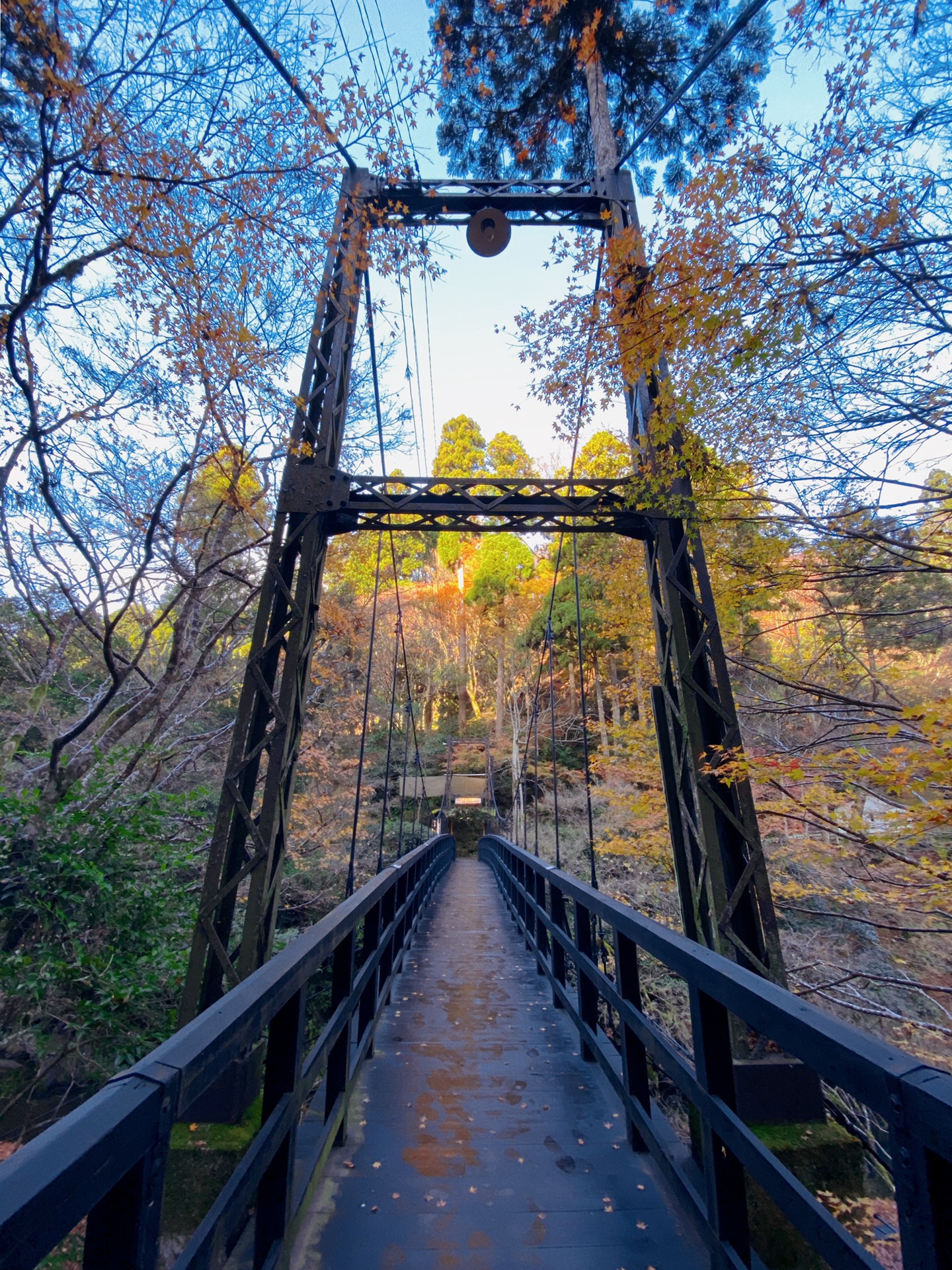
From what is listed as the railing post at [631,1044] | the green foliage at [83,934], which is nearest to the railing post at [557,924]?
the railing post at [631,1044]

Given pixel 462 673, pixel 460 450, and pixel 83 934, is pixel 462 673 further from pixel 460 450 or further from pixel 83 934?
pixel 83 934

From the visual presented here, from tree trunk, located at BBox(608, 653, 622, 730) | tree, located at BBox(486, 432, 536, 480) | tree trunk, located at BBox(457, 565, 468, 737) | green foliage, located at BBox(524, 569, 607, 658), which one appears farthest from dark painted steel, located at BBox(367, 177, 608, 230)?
tree trunk, located at BBox(457, 565, 468, 737)

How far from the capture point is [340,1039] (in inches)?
96.0

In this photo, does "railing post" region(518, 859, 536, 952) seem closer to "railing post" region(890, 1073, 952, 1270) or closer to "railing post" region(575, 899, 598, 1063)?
"railing post" region(575, 899, 598, 1063)

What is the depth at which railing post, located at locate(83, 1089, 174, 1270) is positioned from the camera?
86 centimetres

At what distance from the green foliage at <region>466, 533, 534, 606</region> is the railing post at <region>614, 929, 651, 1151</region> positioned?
21.8 meters

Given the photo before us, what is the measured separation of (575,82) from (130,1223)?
9.47 m

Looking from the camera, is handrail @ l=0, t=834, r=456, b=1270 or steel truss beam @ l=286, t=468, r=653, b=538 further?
steel truss beam @ l=286, t=468, r=653, b=538

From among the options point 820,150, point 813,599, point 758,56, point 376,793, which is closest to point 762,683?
point 813,599

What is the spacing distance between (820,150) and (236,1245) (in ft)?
18.4

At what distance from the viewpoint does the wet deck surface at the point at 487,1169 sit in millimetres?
1895

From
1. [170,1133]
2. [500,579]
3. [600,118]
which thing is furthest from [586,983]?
[500,579]

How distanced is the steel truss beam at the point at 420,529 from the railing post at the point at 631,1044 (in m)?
1.57

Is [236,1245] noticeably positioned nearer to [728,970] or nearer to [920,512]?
[728,970]
